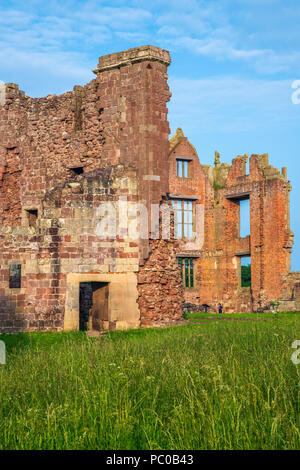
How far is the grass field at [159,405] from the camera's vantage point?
4.98m

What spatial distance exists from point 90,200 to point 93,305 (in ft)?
9.60

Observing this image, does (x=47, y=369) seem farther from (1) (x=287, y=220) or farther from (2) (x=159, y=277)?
(1) (x=287, y=220)

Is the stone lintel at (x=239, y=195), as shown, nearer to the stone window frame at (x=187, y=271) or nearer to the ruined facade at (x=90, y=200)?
the stone window frame at (x=187, y=271)

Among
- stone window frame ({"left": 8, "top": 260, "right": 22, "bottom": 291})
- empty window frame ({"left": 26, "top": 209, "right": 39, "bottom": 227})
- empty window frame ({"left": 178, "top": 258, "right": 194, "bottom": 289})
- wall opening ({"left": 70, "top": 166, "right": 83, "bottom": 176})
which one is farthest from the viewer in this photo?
empty window frame ({"left": 178, "top": 258, "right": 194, "bottom": 289})

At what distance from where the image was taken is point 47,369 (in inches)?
313

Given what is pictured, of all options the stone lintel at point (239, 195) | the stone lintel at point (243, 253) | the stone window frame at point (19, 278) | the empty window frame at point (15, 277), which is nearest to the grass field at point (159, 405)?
the stone window frame at point (19, 278)

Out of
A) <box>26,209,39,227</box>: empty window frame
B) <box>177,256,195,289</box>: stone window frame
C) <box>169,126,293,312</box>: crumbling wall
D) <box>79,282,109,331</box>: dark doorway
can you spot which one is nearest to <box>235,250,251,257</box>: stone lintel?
<box>169,126,293,312</box>: crumbling wall

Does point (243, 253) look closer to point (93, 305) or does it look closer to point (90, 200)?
point (93, 305)

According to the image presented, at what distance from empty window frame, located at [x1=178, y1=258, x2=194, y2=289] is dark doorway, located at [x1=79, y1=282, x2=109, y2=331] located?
13402 millimetres

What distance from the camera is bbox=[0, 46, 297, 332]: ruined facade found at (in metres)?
15.2

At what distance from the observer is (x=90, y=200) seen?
15.7m

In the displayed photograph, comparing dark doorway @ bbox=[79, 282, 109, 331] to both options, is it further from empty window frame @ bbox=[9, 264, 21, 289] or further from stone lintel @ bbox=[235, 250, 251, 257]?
stone lintel @ bbox=[235, 250, 251, 257]

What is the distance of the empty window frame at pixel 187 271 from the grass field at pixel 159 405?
2264 centimetres
